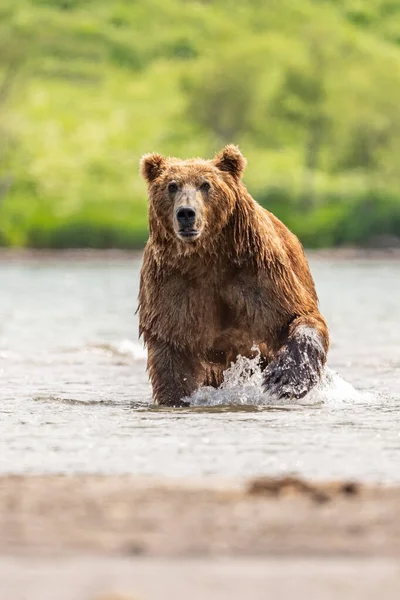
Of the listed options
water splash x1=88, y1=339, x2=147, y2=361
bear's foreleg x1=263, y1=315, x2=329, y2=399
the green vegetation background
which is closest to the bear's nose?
bear's foreleg x1=263, y1=315, x2=329, y2=399

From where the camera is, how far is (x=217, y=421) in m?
7.59

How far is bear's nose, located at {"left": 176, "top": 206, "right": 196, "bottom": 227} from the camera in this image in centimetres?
787

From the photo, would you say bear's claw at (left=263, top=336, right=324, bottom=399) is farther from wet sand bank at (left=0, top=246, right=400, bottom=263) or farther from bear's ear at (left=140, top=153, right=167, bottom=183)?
wet sand bank at (left=0, top=246, right=400, bottom=263)

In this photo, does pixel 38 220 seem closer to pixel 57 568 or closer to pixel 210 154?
pixel 210 154

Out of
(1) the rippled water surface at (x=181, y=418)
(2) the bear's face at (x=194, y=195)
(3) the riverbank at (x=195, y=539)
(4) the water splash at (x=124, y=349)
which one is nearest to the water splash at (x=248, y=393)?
(1) the rippled water surface at (x=181, y=418)

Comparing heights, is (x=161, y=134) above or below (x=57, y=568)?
above

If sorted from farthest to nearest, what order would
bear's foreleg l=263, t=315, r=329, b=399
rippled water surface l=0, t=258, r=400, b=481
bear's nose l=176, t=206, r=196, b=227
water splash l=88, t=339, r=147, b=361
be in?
water splash l=88, t=339, r=147, b=361 → bear's foreleg l=263, t=315, r=329, b=399 → bear's nose l=176, t=206, r=196, b=227 → rippled water surface l=0, t=258, r=400, b=481

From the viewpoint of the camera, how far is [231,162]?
331 inches

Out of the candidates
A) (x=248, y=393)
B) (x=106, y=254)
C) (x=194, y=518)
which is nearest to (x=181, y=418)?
(x=248, y=393)

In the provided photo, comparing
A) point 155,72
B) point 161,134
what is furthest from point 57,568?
point 155,72

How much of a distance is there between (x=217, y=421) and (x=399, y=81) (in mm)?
50389

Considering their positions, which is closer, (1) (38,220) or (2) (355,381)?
(2) (355,381)

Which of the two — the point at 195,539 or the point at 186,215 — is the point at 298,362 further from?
the point at 195,539

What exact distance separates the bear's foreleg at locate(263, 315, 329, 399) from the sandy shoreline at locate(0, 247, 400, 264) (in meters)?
38.4
